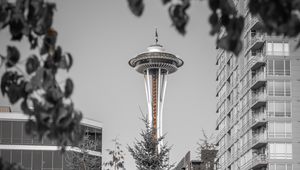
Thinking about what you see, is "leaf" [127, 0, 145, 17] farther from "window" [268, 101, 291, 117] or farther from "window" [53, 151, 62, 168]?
"window" [53, 151, 62, 168]

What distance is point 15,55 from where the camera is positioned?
309 inches

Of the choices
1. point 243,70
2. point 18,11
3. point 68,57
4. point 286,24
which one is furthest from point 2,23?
point 243,70

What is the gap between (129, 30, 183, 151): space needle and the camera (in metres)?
190

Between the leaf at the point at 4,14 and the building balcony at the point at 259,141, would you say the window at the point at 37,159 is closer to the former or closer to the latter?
the building balcony at the point at 259,141

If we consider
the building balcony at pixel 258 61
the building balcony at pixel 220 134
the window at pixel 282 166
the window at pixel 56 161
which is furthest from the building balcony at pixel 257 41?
the window at pixel 56 161

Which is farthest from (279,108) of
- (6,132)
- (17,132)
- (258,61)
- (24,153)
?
(6,132)

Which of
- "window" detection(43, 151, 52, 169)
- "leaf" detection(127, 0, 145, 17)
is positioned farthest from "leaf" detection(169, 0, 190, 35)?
"window" detection(43, 151, 52, 169)

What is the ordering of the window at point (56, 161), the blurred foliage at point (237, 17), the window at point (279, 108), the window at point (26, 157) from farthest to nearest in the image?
1. the window at point (56, 161)
2. the window at point (26, 157)
3. the window at point (279, 108)
4. the blurred foliage at point (237, 17)

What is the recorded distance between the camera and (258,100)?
322ft

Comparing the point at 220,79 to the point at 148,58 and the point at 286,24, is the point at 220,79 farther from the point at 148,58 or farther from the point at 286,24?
the point at 286,24

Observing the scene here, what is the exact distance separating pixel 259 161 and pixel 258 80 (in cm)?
983

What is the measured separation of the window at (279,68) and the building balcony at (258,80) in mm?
1086

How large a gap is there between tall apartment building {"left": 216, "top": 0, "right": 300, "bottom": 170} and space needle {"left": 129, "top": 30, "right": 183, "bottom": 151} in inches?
3260

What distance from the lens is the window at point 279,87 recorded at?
9756cm
